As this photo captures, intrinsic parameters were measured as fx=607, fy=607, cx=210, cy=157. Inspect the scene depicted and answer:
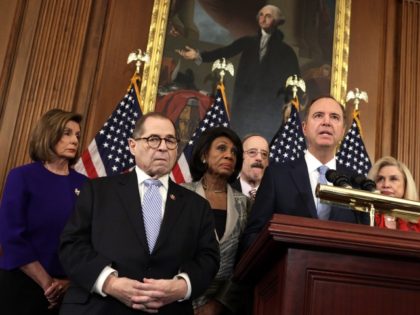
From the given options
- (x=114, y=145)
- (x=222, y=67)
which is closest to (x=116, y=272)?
(x=114, y=145)

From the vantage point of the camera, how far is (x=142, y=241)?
8.25 ft

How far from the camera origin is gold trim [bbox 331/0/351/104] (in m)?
6.15

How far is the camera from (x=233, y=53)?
611 cm

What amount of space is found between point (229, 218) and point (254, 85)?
2840 mm

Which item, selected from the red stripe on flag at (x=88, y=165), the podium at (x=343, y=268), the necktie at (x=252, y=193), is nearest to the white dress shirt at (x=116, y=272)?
the podium at (x=343, y=268)

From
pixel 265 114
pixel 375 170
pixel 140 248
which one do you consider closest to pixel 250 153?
pixel 375 170

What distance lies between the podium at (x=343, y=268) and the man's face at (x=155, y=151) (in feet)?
3.17

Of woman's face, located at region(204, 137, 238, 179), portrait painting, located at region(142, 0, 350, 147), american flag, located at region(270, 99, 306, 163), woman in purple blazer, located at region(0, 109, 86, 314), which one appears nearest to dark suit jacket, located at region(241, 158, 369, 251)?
woman's face, located at region(204, 137, 238, 179)

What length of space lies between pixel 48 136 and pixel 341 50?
12.2 feet

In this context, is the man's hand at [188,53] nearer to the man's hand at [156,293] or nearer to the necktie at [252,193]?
the necktie at [252,193]

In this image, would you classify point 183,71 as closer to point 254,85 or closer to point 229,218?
point 254,85

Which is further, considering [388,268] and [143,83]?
[143,83]

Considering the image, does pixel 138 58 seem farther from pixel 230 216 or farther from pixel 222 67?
pixel 230 216

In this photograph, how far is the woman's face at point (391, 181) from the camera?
3816 millimetres
